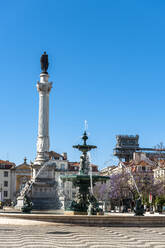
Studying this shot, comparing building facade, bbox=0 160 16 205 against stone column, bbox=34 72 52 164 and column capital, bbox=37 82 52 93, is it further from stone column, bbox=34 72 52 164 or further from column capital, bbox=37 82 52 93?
column capital, bbox=37 82 52 93

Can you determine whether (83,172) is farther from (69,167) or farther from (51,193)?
(69,167)

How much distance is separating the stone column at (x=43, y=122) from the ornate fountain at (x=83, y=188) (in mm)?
38837

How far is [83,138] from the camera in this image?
89.3 ft

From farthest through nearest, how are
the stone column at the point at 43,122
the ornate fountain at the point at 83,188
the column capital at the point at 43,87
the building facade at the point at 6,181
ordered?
1. the building facade at the point at 6,181
2. the column capital at the point at 43,87
3. the stone column at the point at 43,122
4. the ornate fountain at the point at 83,188

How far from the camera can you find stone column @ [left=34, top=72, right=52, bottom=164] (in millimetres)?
65688

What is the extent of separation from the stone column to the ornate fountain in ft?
127

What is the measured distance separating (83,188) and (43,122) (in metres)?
→ 41.9

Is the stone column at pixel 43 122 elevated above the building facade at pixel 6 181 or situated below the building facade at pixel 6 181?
above

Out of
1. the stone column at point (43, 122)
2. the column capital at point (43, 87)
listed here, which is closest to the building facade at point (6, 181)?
the stone column at point (43, 122)

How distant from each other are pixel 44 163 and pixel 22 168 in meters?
31.0

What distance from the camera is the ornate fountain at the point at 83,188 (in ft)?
82.1

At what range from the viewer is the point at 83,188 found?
26.1 m

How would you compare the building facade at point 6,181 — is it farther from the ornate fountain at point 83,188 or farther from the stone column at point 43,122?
the ornate fountain at point 83,188

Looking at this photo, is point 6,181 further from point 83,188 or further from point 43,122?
point 83,188
